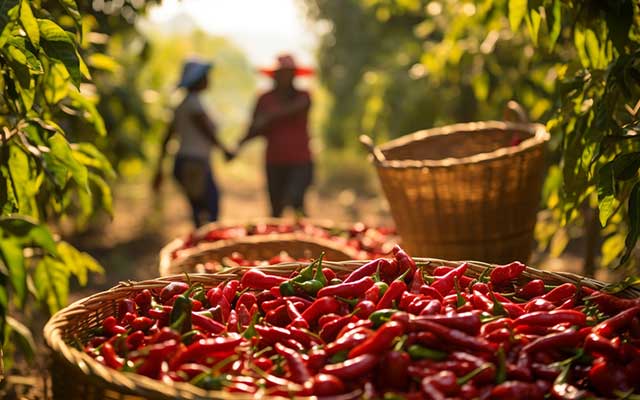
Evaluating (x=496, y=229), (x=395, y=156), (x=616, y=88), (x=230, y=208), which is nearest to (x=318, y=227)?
(x=395, y=156)

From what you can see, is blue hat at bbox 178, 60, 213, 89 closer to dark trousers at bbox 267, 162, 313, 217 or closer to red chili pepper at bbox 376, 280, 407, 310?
dark trousers at bbox 267, 162, 313, 217

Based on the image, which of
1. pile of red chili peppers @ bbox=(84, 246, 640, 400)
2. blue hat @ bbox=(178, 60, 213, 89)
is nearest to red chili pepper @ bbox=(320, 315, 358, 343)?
pile of red chili peppers @ bbox=(84, 246, 640, 400)

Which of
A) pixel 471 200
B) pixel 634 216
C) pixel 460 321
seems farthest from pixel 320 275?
pixel 471 200

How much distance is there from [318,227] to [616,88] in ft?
9.27

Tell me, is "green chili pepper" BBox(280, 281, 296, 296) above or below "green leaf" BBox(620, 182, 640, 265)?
below

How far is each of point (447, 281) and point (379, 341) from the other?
68 cm

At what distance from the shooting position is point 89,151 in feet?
11.1

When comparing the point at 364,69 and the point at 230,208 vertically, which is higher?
the point at 364,69

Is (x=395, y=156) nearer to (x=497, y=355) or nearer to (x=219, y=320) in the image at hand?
(x=219, y=320)

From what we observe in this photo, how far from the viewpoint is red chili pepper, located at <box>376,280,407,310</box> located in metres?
2.66

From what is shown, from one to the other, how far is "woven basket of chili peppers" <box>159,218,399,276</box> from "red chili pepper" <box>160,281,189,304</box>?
6.38 ft

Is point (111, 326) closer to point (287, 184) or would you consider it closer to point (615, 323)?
point (615, 323)

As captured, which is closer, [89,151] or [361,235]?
[89,151]

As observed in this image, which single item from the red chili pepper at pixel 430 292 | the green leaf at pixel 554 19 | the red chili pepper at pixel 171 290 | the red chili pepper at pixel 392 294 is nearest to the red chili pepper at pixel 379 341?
the red chili pepper at pixel 392 294
